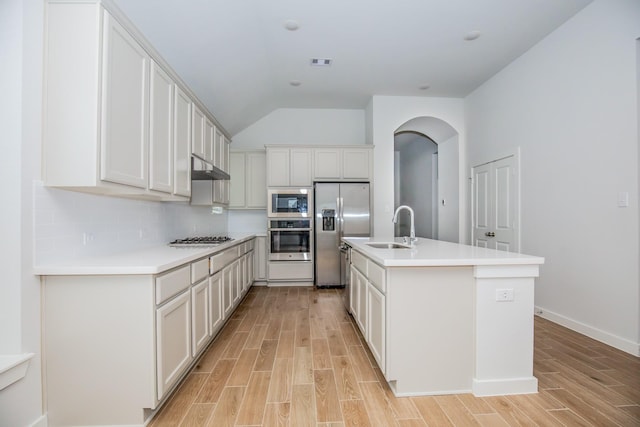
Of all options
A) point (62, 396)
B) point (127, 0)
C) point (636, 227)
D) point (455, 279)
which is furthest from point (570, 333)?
point (127, 0)

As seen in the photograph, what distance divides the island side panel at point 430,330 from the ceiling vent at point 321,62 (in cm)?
300

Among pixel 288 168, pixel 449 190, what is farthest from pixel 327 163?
pixel 449 190

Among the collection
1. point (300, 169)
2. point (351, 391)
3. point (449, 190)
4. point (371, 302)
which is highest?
point (300, 169)

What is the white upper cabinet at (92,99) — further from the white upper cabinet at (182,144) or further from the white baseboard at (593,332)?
the white baseboard at (593,332)

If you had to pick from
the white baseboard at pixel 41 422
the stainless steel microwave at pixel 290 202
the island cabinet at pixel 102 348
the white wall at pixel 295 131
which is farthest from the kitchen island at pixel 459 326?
the white wall at pixel 295 131

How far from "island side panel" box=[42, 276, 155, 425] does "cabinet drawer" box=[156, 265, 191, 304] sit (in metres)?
0.06

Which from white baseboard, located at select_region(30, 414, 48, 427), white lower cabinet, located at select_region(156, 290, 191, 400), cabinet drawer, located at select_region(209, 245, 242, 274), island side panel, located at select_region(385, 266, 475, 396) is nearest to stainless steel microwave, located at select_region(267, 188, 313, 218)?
cabinet drawer, located at select_region(209, 245, 242, 274)

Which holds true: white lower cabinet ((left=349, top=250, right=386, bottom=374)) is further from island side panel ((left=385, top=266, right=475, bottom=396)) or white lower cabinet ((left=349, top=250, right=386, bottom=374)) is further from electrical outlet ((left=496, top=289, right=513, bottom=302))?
electrical outlet ((left=496, top=289, right=513, bottom=302))

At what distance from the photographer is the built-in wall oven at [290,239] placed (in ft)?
15.5

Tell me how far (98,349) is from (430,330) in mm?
1903

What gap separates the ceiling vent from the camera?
377 cm

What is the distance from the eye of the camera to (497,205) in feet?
13.6

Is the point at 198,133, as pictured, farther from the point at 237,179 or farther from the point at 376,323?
the point at 376,323

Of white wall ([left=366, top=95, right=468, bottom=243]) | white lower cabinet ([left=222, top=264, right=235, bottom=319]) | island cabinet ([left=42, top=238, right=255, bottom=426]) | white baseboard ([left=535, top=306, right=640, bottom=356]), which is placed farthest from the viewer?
white wall ([left=366, top=95, right=468, bottom=243])
